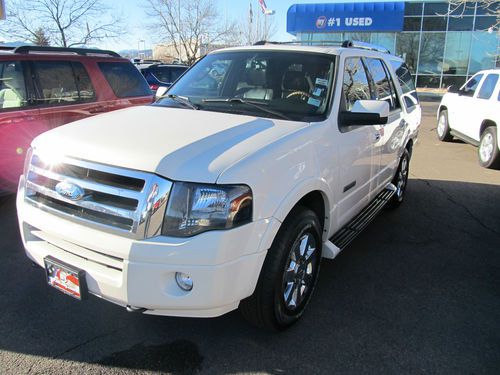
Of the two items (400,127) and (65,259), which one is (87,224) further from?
(400,127)

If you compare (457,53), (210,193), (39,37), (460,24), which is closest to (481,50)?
(457,53)

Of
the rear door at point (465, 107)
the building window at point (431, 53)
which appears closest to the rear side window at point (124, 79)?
the rear door at point (465, 107)

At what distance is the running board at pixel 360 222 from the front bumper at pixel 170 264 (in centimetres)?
127

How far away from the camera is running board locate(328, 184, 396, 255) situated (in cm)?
371

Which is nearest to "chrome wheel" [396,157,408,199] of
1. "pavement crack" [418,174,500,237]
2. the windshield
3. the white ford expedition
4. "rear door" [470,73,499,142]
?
"pavement crack" [418,174,500,237]

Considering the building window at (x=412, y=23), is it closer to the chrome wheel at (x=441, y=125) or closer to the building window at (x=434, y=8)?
the building window at (x=434, y=8)

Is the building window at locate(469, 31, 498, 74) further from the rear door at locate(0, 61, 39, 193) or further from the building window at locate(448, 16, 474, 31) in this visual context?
the rear door at locate(0, 61, 39, 193)

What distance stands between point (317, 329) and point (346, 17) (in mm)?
27325

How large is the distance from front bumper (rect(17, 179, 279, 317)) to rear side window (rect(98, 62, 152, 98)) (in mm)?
4384

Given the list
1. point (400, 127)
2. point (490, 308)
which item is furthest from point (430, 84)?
point (490, 308)

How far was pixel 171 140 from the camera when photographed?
105 inches

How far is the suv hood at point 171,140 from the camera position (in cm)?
239

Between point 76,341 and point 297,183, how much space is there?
181 cm

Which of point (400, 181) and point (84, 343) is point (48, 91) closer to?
point (84, 343)
